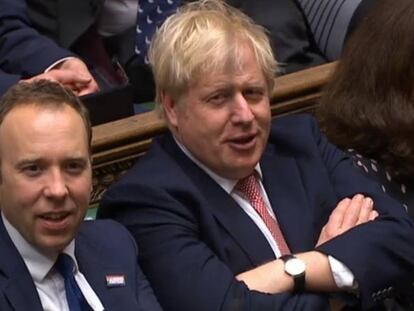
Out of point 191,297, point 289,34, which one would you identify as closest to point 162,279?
point 191,297

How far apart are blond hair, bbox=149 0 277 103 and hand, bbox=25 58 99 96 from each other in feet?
1.85

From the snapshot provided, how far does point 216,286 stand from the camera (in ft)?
8.99

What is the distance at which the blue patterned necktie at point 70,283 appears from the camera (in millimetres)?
2543

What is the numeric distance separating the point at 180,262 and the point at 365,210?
0.49 m

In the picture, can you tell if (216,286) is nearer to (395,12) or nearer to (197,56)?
(197,56)

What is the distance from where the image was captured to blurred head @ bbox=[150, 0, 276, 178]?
2834 mm

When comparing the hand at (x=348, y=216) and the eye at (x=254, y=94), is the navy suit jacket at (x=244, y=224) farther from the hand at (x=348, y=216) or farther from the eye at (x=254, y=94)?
the eye at (x=254, y=94)

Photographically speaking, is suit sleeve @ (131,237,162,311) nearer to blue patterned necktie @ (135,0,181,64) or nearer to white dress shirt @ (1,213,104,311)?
white dress shirt @ (1,213,104,311)

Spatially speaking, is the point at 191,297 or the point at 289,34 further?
the point at 289,34

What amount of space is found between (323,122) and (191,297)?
0.78 metres

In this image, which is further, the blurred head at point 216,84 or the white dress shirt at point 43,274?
the blurred head at point 216,84

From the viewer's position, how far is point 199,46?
2.82m

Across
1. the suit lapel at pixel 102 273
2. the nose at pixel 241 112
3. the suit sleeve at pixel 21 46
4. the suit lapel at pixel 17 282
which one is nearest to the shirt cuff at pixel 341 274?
the nose at pixel 241 112

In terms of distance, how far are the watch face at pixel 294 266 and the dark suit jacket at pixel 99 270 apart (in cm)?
30
